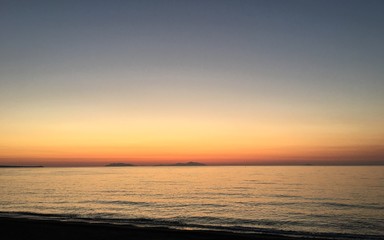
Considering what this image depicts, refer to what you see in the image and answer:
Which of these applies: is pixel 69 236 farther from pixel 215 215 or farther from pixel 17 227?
pixel 215 215

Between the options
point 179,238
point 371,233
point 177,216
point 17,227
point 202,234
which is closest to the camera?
point 179,238

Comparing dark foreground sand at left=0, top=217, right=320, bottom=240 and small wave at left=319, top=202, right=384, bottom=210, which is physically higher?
dark foreground sand at left=0, top=217, right=320, bottom=240

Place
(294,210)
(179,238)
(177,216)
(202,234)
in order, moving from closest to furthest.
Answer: (179,238), (202,234), (177,216), (294,210)

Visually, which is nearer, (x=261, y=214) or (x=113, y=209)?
(x=261, y=214)

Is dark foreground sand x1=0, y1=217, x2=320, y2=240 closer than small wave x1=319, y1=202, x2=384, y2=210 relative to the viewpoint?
Yes

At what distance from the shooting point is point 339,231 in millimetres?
27031

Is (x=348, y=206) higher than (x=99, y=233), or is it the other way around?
(x=99, y=233)

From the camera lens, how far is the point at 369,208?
3988cm

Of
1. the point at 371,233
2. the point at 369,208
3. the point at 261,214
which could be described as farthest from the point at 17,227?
the point at 369,208

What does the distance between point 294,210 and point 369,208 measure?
1030 centimetres

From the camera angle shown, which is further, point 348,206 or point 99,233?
point 348,206

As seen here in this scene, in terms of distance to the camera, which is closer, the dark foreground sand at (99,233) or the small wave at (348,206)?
the dark foreground sand at (99,233)

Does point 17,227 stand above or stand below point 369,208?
above

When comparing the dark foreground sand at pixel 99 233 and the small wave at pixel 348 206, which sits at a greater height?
the dark foreground sand at pixel 99 233
